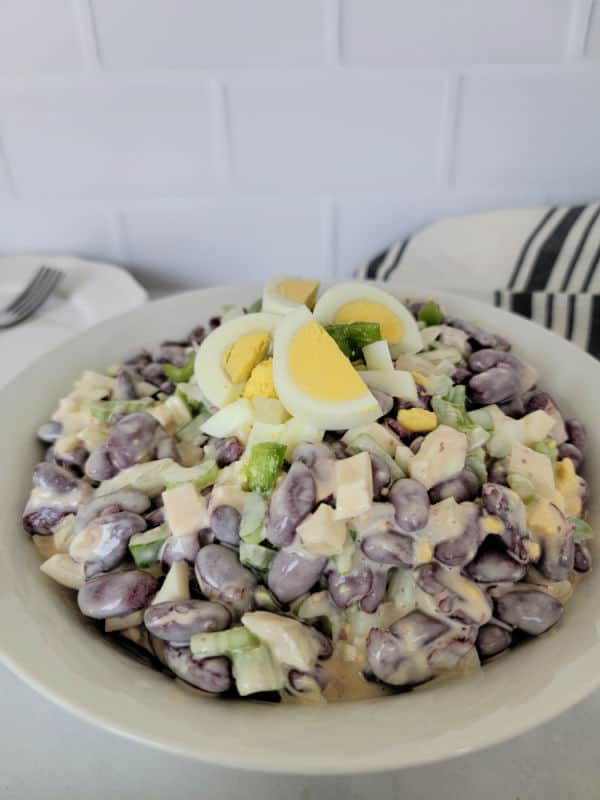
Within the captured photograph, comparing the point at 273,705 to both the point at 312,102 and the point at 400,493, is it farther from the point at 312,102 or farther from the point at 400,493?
the point at 312,102

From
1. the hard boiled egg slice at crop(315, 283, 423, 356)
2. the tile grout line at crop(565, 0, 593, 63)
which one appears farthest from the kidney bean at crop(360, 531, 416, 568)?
the tile grout line at crop(565, 0, 593, 63)

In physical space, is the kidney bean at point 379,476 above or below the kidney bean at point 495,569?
above

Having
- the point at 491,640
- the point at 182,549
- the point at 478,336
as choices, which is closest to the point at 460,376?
the point at 478,336

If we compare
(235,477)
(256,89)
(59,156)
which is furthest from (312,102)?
(235,477)

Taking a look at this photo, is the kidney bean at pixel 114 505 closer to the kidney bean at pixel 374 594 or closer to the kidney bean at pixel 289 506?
the kidney bean at pixel 289 506

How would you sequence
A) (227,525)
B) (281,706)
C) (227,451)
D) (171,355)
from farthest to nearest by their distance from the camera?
(171,355) < (227,451) < (227,525) < (281,706)

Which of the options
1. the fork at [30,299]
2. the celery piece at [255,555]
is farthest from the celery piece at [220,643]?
the fork at [30,299]

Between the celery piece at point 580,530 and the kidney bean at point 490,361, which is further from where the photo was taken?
the kidney bean at point 490,361

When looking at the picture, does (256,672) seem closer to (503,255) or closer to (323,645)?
(323,645)
